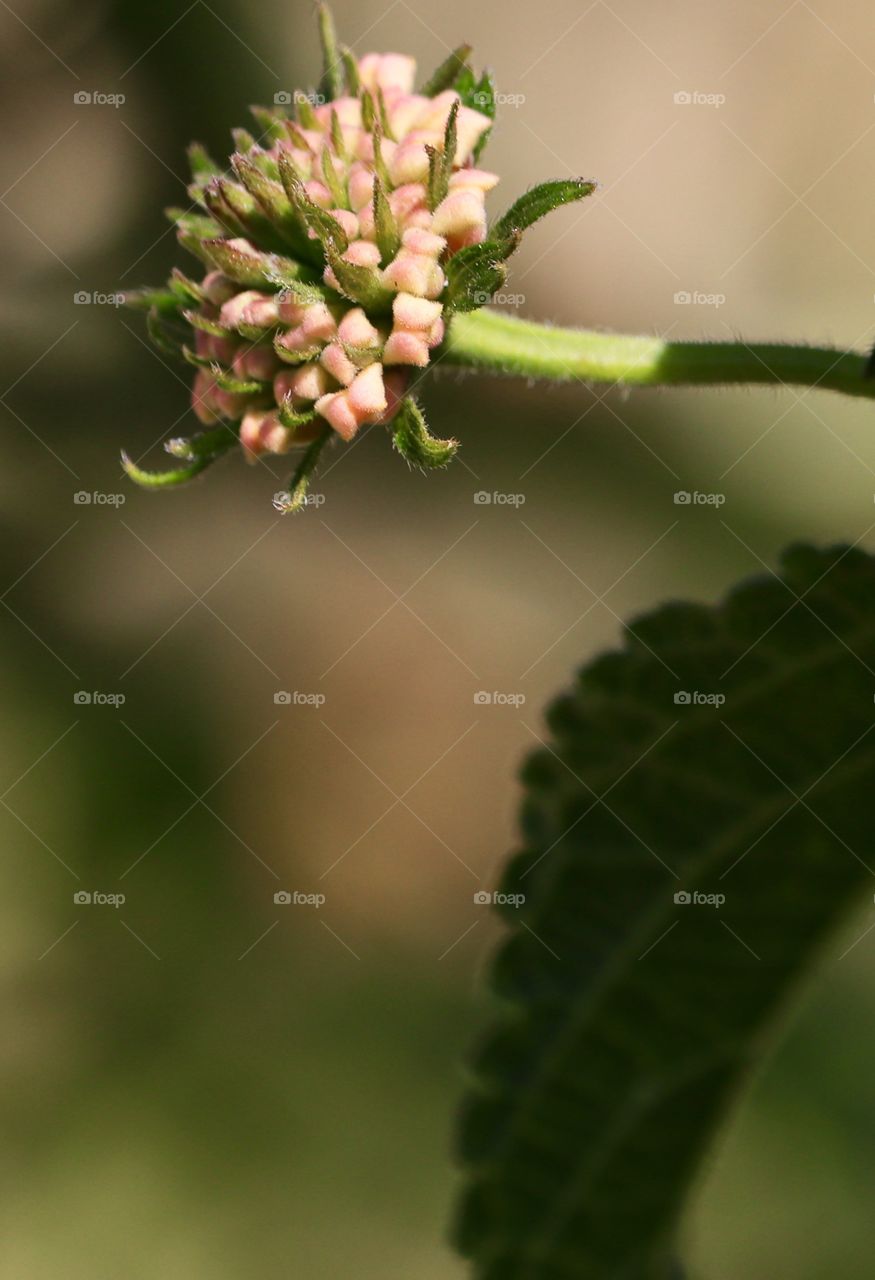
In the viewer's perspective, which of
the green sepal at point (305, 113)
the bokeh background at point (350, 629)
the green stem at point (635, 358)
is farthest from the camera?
the bokeh background at point (350, 629)

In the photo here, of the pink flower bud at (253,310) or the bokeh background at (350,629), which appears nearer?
the pink flower bud at (253,310)

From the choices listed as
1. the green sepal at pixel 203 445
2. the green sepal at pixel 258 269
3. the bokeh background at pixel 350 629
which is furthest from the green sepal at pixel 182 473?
the bokeh background at pixel 350 629

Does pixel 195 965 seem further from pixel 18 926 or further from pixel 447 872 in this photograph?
pixel 447 872

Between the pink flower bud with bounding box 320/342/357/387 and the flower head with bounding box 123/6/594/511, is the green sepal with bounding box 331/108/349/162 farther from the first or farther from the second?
the pink flower bud with bounding box 320/342/357/387

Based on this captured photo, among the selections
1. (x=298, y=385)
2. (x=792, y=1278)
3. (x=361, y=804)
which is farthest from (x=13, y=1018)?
(x=298, y=385)

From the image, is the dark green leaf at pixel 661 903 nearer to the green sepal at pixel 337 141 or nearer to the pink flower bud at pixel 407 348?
the pink flower bud at pixel 407 348

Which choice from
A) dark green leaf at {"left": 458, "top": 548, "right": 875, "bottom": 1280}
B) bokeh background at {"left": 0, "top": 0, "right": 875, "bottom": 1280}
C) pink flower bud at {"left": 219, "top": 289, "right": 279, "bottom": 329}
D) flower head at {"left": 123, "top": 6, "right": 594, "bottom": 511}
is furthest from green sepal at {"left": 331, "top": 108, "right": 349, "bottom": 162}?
bokeh background at {"left": 0, "top": 0, "right": 875, "bottom": 1280}

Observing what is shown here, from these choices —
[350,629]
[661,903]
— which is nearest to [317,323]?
[661,903]
